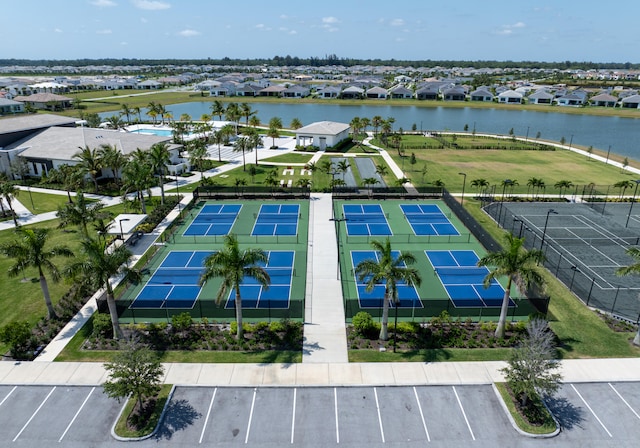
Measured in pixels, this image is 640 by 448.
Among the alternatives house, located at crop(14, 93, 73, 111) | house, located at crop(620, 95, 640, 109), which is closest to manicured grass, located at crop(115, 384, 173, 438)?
house, located at crop(14, 93, 73, 111)

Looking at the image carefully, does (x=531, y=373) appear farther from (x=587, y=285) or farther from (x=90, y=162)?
(x=90, y=162)

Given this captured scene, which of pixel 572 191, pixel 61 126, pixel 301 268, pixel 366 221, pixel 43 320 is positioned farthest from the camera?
pixel 61 126

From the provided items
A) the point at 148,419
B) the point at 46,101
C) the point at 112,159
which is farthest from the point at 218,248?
the point at 46,101

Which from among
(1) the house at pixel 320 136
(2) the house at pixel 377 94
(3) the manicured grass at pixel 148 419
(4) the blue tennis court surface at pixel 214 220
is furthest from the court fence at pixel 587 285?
(2) the house at pixel 377 94

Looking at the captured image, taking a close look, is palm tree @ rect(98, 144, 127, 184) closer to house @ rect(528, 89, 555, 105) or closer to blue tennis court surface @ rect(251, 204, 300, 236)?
blue tennis court surface @ rect(251, 204, 300, 236)

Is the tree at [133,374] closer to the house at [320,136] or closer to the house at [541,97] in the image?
the house at [320,136]

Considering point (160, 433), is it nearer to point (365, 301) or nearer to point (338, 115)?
point (365, 301)

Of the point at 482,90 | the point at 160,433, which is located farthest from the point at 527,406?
the point at 482,90
